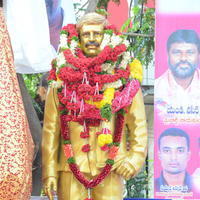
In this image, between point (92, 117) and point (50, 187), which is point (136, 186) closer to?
point (50, 187)

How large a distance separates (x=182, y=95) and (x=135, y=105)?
156 centimetres

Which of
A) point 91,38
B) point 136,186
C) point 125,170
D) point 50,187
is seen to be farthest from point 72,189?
point 136,186

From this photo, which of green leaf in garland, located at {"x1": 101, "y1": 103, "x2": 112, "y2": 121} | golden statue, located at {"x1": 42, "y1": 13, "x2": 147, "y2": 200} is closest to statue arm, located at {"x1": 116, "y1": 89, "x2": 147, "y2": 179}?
golden statue, located at {"x1": 42, "y1": 13, "x2": 147, "y2": 200}

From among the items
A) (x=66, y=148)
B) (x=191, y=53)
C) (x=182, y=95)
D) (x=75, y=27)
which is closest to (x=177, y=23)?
(x=191, y=53)

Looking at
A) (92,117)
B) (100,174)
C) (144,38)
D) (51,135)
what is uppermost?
(144,38)

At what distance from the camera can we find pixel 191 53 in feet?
19.7

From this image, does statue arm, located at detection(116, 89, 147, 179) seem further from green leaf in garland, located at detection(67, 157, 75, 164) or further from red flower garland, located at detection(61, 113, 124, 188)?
green leaf in garland, located at detection(67, 157, 75, 164)

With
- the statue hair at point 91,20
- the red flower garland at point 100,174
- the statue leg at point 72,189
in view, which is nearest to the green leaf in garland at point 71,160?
the red flower garland at point 100,174

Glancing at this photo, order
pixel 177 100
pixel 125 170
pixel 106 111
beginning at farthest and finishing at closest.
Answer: pixel 177 100
pixel 125 170
pixel 106 111

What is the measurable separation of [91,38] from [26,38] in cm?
52

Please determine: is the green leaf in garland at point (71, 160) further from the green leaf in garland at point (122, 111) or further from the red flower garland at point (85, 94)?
the green leaf in garland at point (122, 111)

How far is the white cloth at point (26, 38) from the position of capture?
4684 millimetres

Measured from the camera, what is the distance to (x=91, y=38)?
14.9 ft

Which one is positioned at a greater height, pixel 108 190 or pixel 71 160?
pixel 71 160
